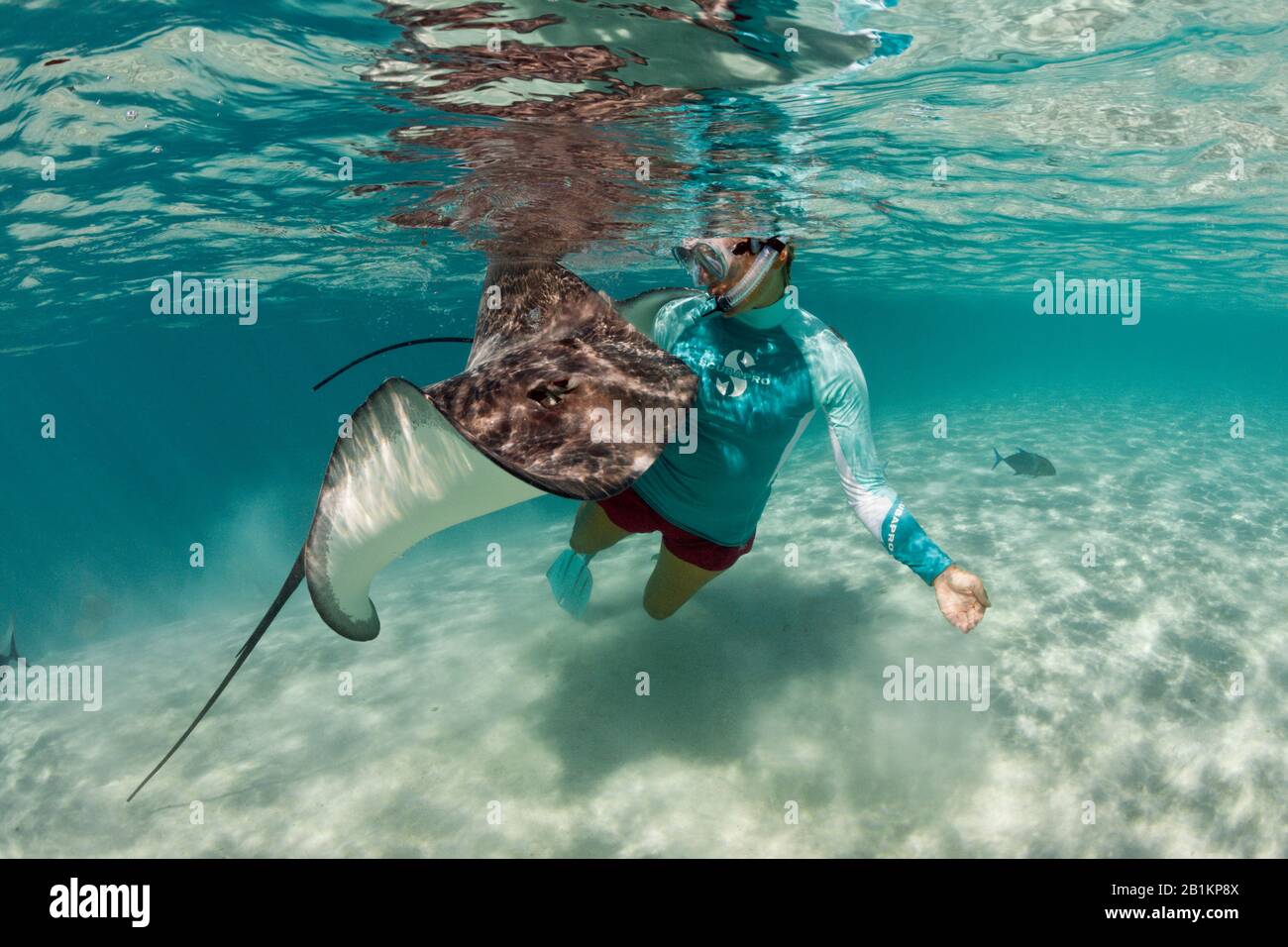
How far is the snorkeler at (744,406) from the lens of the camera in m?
4.24

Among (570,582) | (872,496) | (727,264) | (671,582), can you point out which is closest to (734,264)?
(727,264)

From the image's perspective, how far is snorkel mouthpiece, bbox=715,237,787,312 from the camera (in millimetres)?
4141

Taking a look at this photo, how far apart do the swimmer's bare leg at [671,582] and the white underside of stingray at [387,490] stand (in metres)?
3.21

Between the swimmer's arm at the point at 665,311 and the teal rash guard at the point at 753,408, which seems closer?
the teal rash guard at the point at 753,408

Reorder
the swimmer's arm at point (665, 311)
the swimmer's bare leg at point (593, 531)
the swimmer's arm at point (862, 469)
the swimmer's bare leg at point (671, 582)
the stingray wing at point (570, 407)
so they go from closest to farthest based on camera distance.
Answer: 1. the stingray wing at point (570, 407)
2. the swimmer's arm at point (862, 469)
3. the swimmer's arm at point (665, 311)
4. the swimmer's bare leg at point (671, 582)
5. the swimmer's bare leg at point (593, 531)

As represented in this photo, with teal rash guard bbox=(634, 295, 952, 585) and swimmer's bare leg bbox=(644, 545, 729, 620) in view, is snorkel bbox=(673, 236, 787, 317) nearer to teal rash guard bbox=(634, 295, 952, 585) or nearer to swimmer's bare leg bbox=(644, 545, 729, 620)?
teal rash guard bbox=(634, 295, 952, 585)

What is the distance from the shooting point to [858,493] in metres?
4.32

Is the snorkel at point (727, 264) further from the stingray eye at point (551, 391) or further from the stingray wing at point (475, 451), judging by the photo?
the stingray eye at point (551, 391)

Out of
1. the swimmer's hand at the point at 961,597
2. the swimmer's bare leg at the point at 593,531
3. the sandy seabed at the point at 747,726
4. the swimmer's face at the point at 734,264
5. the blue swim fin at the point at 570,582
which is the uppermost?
the swimmer's face at the point at 734,264

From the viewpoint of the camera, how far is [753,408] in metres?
4.72

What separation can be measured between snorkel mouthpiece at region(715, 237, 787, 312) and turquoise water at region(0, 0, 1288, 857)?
11.2ft

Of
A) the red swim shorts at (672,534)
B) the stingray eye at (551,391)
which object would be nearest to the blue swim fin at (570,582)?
the red swim shorts at (672,534)

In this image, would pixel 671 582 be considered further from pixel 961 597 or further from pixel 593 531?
pixel 961 597

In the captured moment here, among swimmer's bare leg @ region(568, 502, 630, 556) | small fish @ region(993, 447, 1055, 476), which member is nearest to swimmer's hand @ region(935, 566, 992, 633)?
swimmer's bare leg @ region(568, 502, 630, 556)
